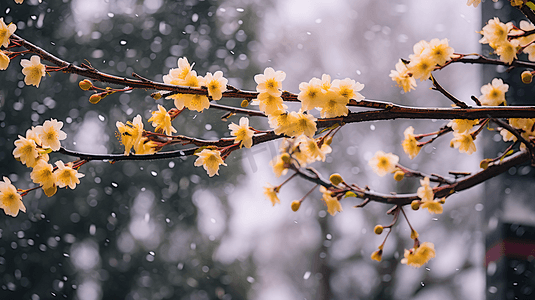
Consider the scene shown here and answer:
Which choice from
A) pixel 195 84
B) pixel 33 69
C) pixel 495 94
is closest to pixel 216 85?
pixel 195 84

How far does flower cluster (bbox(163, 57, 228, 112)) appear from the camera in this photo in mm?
255

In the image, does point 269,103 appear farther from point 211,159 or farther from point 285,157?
point 285,157

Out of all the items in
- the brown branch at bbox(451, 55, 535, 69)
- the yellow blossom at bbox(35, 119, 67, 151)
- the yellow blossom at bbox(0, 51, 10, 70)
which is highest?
the brown branch at bbox(451, 55, 535, 69)

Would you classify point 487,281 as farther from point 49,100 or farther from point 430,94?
point 49,100

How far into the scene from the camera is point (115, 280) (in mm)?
1443

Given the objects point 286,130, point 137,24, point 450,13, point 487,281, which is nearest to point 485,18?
point 450,13

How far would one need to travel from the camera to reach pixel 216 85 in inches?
10.0

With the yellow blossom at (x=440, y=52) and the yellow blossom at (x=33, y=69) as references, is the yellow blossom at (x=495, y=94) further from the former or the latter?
the yellow blossom at (x=33, y=69)

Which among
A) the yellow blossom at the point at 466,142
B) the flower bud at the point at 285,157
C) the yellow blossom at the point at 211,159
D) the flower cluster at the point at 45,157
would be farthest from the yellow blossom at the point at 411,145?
the flower cluster at the point at 45,157

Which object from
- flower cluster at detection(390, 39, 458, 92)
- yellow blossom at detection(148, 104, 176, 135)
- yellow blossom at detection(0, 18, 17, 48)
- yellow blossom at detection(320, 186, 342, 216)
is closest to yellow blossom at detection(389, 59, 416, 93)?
flower cluster at detection(390, 39, 458, 92)

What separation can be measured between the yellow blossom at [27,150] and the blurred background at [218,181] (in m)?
0.98

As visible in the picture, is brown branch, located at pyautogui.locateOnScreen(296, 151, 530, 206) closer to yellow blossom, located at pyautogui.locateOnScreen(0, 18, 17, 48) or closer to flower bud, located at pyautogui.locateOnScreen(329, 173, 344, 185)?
flower bud, located at pyautogui.locateOnScreen(329, 173, 344, 185)

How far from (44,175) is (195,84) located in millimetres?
138

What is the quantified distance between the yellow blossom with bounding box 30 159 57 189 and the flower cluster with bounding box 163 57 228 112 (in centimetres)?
11
